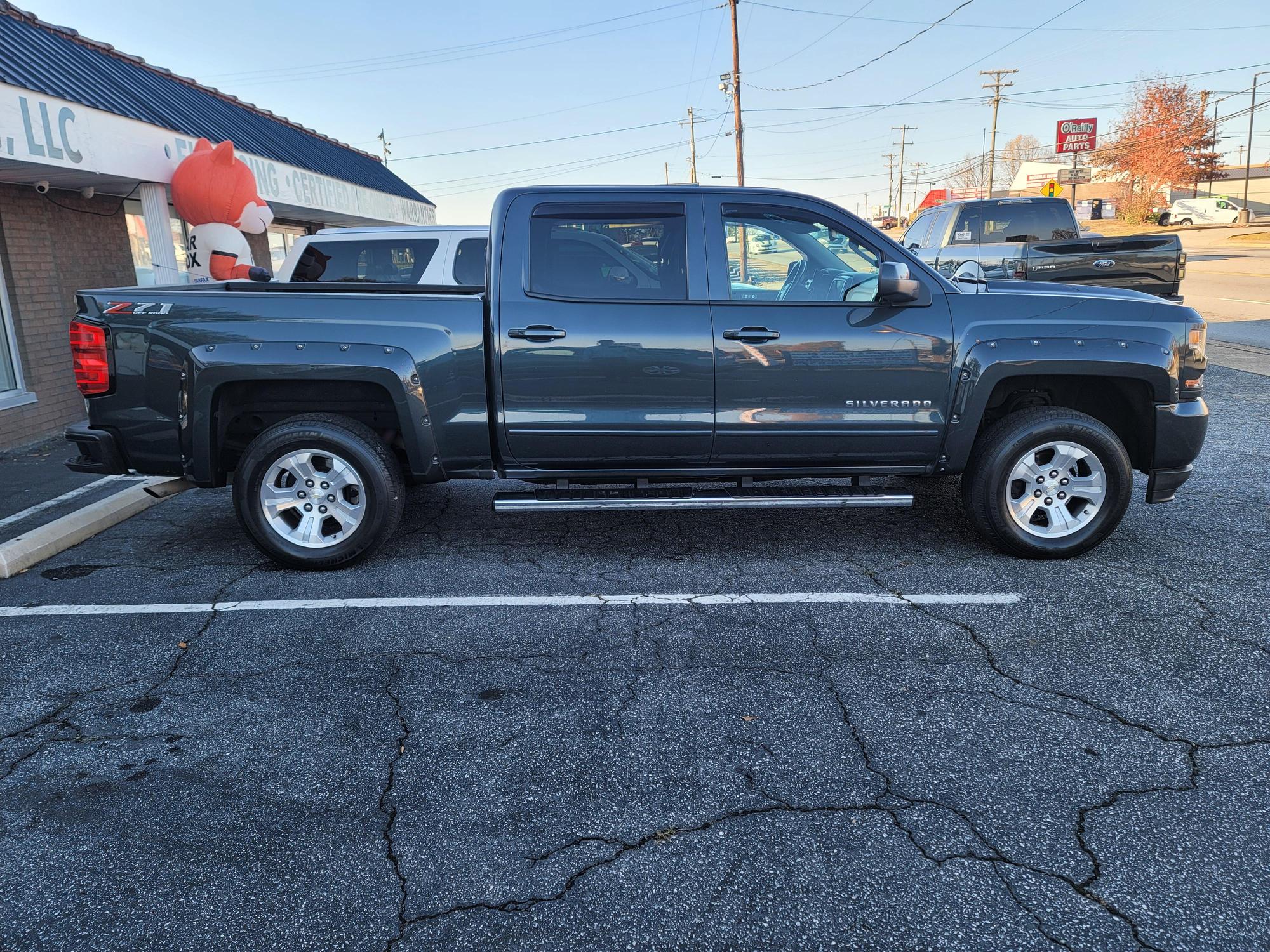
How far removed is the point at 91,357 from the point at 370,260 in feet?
12.1

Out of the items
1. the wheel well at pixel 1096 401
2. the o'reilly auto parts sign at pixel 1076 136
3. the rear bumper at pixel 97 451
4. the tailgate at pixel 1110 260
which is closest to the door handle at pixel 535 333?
the rear bumper at pixel 97 451

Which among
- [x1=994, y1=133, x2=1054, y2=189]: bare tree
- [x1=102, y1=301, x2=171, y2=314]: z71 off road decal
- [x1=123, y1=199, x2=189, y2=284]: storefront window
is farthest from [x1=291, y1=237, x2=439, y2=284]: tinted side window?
[x1=994, y1=133, x2=1054, y2=189]: bare tree

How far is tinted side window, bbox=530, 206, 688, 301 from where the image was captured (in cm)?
514

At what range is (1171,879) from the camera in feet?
8.50

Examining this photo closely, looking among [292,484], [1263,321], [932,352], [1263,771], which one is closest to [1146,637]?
[1263,771]

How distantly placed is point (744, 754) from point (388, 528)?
2.76m

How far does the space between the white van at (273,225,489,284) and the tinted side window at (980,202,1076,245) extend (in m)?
A: 8.15

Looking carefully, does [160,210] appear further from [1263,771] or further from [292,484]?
Answer: [1263,771]

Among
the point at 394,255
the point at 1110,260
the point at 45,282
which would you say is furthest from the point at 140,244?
the point at 1110,260

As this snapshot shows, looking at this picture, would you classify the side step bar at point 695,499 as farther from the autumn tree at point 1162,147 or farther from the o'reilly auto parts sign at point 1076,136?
the o'reilly auto parts sign at point 1076,136

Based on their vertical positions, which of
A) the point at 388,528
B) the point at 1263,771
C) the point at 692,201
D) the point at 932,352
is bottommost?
the point at 1263,771

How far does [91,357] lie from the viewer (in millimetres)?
5020

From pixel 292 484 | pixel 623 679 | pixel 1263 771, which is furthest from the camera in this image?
pixel 292 484

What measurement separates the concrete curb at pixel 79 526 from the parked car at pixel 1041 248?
8.51 meters
